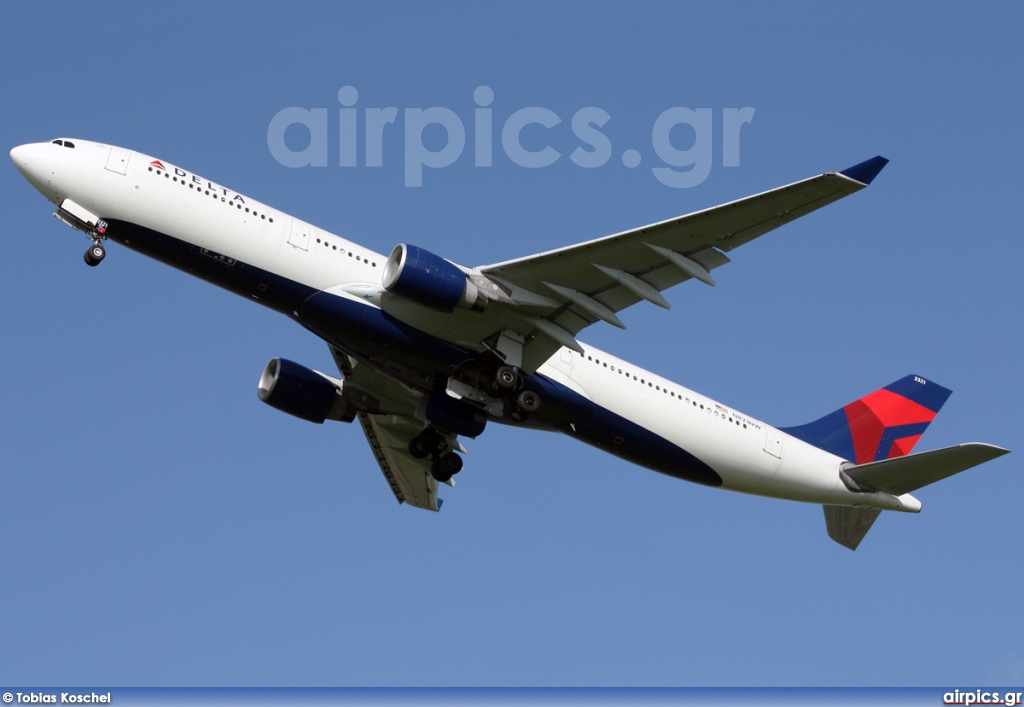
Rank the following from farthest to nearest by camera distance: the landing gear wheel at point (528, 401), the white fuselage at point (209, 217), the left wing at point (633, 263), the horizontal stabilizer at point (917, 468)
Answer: the landing gear wheel at point (528, 401)
the horizontal stabilizer at point (917, 468)
the white fuselage at point (209, 217)
the left wing at point (633, 263)

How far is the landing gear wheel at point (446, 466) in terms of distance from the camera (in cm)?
3534

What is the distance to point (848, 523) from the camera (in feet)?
119

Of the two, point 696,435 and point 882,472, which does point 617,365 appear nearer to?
point 696,435

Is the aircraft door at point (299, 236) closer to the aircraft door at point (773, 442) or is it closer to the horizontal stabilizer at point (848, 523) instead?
the aircraft door at point (773, 442)

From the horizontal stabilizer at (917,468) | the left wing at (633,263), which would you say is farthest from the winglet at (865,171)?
the horizontal stabilizer at (917,468)

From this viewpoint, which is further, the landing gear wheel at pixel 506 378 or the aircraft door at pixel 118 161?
the landing gear wheel at pixel 506 378

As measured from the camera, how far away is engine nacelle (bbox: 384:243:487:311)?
27766mm

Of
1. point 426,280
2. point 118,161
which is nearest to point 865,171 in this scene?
point 426,280

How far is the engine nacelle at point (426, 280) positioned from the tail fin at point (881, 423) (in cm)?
1202

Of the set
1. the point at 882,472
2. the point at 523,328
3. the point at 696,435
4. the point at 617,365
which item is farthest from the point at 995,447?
the point at 523,328

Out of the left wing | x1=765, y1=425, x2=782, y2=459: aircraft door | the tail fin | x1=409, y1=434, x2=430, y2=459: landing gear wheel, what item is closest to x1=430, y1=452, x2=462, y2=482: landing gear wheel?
x1=409, y1=434, x2=430, y2=459: landing gear wheel

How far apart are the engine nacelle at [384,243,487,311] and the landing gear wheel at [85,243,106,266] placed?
22.6ft

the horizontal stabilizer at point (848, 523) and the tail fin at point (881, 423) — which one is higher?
the tail fin at point (881, 423)

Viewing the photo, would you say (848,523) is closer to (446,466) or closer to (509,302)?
(446,466)
